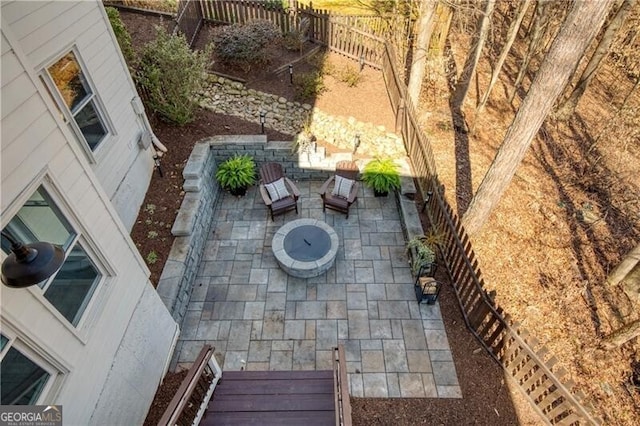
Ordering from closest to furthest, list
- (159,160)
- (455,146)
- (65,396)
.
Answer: (65,396) < (159,160) < (455,146)

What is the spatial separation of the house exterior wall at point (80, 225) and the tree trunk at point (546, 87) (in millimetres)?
6057

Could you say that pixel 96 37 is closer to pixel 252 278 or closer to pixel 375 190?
pixel 252 278

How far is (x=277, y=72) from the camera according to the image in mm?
11242

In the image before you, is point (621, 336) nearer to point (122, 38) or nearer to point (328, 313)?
point (328, 313)

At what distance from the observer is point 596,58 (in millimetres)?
10297

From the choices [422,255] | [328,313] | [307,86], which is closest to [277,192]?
[328,313]

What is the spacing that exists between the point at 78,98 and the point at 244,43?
6.24 metres

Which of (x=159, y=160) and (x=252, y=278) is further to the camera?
(x=159, y=160)

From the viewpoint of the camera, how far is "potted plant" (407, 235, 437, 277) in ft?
21.4

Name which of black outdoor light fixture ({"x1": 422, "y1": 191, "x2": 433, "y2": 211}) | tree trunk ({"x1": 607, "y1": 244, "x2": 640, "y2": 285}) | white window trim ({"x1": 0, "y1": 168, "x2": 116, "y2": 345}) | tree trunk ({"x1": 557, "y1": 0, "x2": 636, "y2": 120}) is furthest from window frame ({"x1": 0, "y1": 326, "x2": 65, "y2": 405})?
tree trunk ({"x1": 557, "y1": 0, "x2": 636, "y2": 120})

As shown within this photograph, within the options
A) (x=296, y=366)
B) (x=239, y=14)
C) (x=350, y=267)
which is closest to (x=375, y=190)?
(x=350, y=267)

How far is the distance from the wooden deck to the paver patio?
2.12 feet

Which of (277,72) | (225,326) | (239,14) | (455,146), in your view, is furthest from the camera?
(239,14)

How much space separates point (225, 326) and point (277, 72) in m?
8.28
